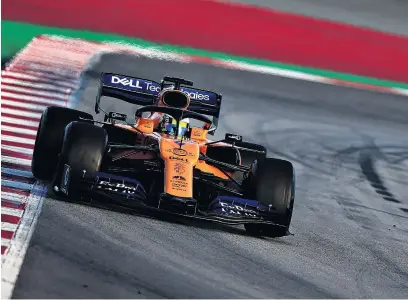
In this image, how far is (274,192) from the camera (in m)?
10.6

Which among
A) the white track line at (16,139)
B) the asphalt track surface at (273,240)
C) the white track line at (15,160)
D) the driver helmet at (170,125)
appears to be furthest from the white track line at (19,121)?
the driver helmet at (170,125)

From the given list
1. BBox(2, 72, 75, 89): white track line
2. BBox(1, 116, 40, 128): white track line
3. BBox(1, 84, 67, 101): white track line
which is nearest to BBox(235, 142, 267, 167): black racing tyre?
BBox(1, 116, 40, 128): white track line

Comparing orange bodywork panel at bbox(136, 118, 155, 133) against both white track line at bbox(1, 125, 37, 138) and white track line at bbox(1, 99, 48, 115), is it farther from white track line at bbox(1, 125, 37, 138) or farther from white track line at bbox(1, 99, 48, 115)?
white track line at bbox(1, 99, 48, 115)

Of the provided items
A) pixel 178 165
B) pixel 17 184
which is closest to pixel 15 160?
pixel 17 184

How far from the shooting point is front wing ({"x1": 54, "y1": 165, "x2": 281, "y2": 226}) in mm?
9980

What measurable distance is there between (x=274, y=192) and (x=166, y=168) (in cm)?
109

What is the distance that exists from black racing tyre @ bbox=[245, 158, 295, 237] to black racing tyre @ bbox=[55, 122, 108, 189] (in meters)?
1.56

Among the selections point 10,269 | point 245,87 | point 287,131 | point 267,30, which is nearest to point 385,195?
point 287,131

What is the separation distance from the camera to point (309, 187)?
14227 mm

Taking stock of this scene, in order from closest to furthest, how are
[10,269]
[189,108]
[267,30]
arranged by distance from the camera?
[10,269] → [189,108] → [267,30]

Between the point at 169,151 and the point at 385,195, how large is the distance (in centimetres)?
477

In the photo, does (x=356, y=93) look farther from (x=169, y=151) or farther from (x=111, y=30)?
(x=169, y=151)

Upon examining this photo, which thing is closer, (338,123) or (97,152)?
(97,152)

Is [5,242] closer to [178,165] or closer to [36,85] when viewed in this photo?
[178,165]
